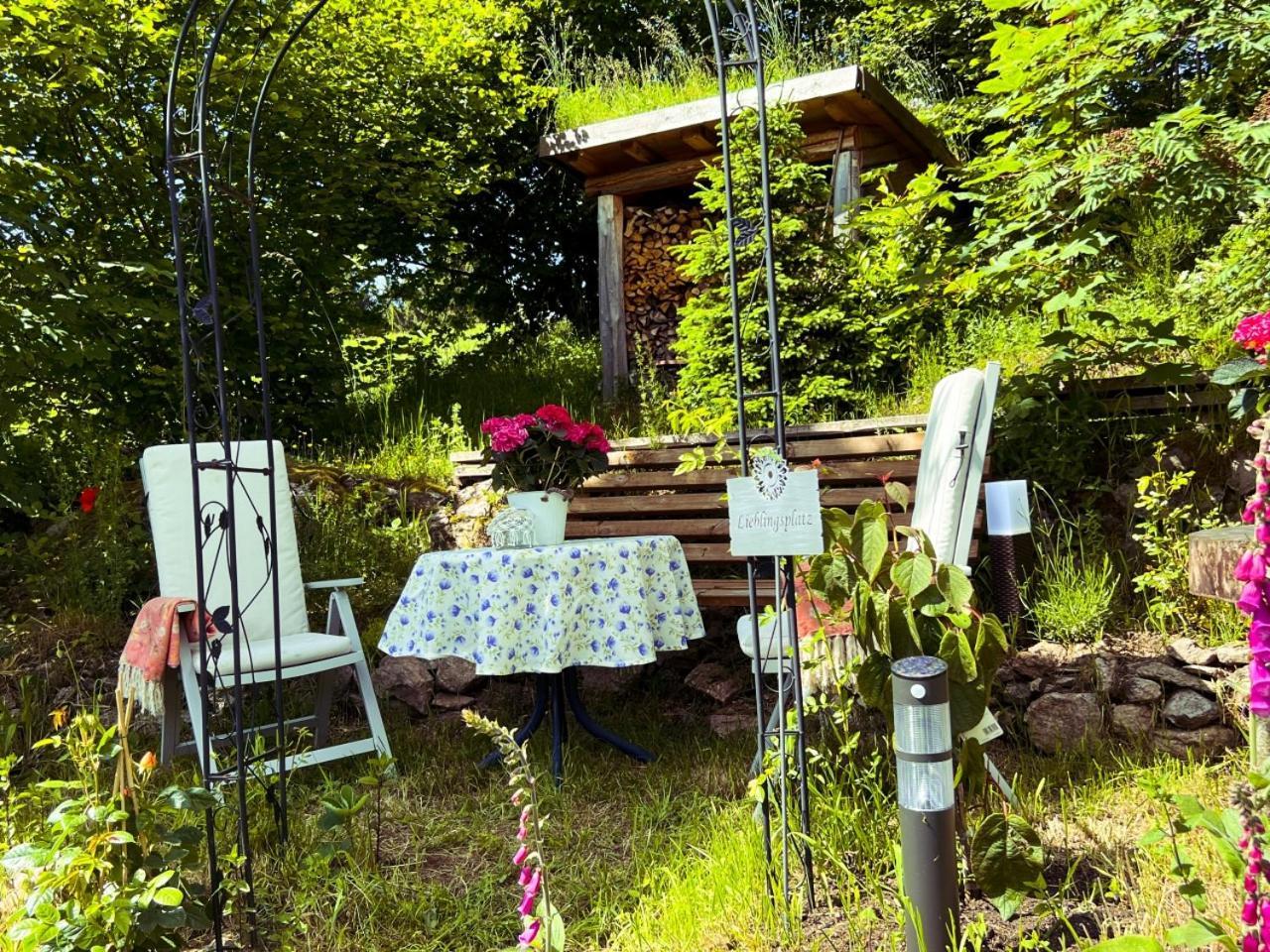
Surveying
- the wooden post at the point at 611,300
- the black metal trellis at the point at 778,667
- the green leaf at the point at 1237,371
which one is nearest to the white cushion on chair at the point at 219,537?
the black metal trellis at the point at 778,667

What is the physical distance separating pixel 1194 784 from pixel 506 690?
277 cm

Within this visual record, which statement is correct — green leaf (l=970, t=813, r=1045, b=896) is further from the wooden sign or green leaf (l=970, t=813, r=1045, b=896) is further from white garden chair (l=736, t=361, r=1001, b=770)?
white garden chair (l=736, t=361, r=1001, b=770)

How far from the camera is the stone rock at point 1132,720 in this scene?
3.02 meters

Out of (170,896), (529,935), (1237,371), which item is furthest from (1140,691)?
(170,896)

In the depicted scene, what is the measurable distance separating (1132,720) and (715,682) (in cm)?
159

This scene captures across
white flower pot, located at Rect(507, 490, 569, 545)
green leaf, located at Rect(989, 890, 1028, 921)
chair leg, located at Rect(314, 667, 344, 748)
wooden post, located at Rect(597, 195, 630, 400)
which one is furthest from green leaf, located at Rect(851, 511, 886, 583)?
wooden post, located at Rect(597, 195, 630, 400)

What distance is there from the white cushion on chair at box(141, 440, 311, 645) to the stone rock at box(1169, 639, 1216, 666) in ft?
9.24

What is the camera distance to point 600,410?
21.3 ft

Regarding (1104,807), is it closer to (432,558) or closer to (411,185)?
(432,558)

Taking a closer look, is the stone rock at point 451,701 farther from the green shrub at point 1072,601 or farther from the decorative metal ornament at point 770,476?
the decorative metal ornament at point 770,476

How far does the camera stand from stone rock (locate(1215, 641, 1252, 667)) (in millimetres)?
2922

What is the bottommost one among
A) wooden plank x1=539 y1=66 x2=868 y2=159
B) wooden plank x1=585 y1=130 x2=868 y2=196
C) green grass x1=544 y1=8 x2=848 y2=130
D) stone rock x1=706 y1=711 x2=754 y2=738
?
stone rock x1=706 y1=711 x2=754 y2=738

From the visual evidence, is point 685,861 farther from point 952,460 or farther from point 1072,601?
point 1072,601

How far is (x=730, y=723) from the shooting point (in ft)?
12.2
